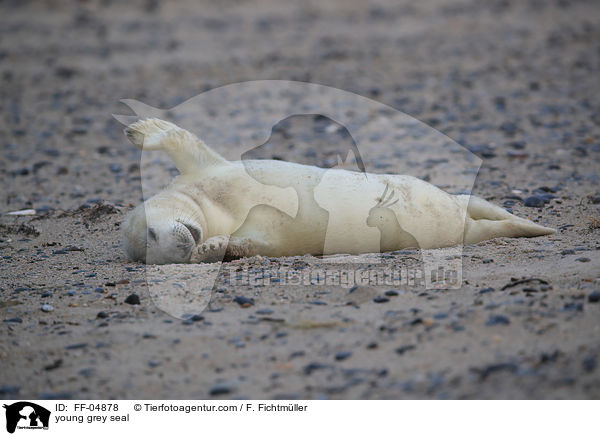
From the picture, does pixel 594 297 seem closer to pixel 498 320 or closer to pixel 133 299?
pixel 498 320

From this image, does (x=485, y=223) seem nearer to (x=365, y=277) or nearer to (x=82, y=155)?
(x=365, y=277)

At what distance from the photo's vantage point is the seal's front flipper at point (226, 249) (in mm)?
4090

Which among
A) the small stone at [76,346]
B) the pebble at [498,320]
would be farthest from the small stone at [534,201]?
the small stone at [76,346]

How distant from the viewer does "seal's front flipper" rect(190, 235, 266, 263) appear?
4.09 m

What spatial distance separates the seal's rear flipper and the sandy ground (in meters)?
0.77

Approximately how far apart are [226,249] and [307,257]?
51 centimetres

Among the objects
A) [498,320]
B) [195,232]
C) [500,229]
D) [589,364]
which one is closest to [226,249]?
[195,232]

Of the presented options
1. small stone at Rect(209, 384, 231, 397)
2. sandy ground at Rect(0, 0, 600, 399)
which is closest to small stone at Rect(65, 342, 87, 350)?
sandy ground at Rect(0, 0, 600, 399)

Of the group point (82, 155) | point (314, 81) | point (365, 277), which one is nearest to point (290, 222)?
point (365, 277)

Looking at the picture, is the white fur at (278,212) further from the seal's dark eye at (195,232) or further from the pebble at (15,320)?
the pebble at (15,320)
